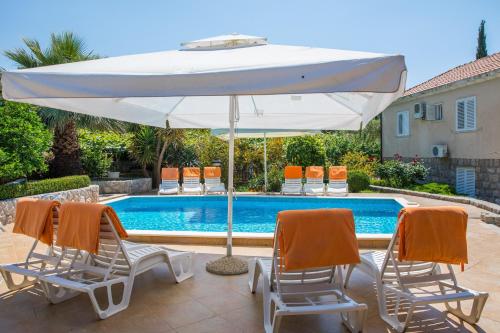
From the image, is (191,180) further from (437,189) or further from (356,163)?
(437,189)

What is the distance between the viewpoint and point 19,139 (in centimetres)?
885

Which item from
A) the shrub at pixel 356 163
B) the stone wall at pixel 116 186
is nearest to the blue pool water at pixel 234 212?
the stone wall at pixel 116 186

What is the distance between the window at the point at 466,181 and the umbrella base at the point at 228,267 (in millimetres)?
11932

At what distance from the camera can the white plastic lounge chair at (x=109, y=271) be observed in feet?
11.9

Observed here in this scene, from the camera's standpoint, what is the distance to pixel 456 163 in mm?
14391

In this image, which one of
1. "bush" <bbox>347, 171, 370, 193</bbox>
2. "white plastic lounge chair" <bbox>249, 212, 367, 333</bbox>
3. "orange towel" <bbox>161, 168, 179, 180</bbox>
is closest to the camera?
"white plastic lounge chair" <bbox>249, 212, 367, 333</bbox>

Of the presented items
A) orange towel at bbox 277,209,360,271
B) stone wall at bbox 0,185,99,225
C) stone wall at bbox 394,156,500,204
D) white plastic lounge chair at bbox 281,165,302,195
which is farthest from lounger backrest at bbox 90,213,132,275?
stone wall at bbox 394,156,500,204

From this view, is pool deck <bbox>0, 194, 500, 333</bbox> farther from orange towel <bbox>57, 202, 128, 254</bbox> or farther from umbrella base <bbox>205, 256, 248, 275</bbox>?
orange towel <bbox>57, 202, 128, 254</bbox>

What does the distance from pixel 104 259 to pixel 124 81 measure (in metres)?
2.09

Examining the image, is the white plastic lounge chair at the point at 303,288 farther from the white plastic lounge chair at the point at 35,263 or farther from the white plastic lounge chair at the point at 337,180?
the white plastic lounge chair at the point at 337,180

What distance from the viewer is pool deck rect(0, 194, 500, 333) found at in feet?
11.2

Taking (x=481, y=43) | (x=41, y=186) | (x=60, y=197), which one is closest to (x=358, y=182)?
(x=60, y=197)

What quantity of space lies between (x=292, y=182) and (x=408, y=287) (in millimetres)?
10519

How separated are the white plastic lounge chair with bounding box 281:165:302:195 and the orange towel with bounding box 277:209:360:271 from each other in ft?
34.5
